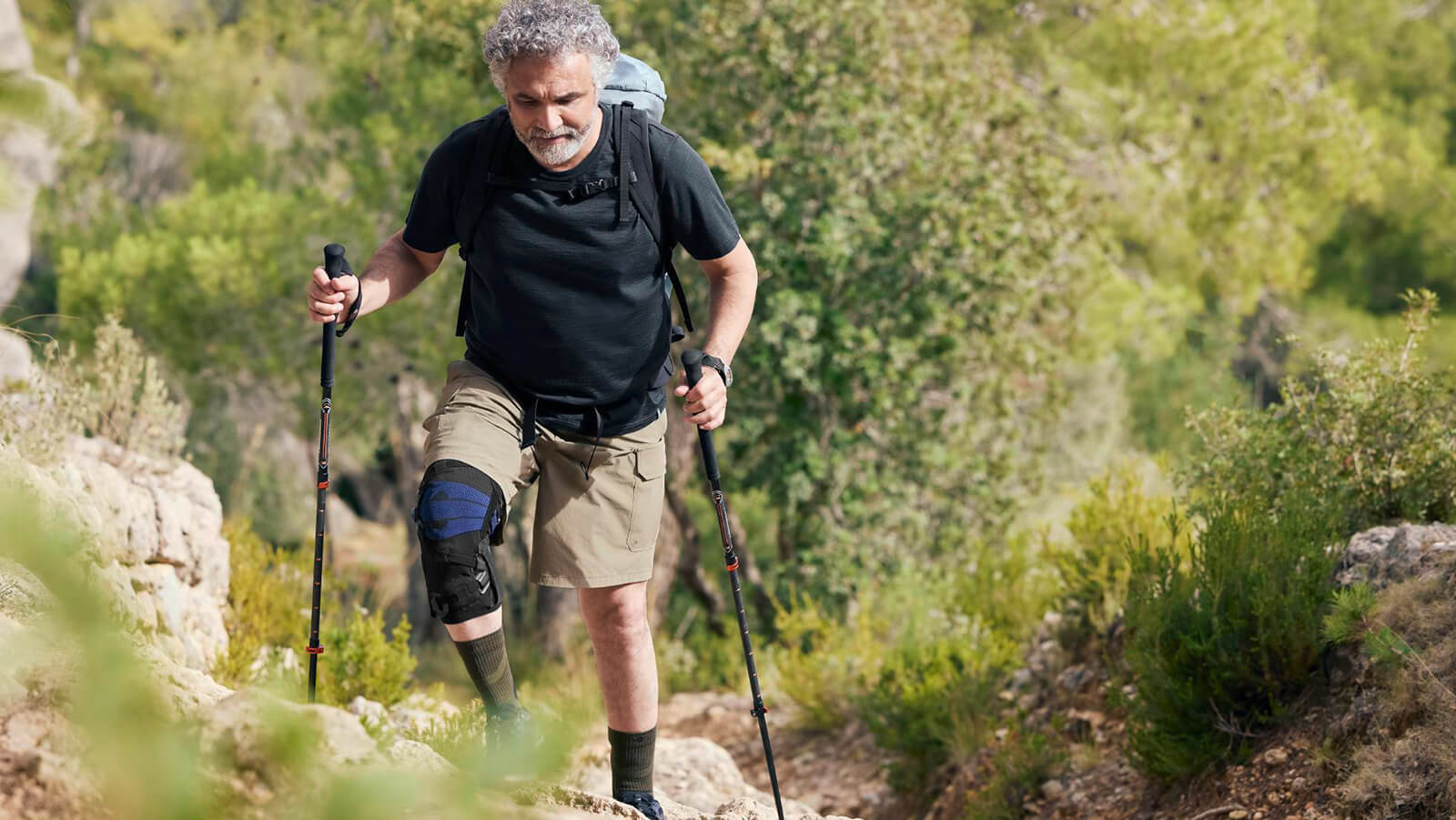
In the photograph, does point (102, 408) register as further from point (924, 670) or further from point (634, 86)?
point (924, 670)

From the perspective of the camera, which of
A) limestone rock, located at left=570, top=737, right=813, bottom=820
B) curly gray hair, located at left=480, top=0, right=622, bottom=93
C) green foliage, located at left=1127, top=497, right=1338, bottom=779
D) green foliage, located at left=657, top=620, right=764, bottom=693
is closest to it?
curly gray hair, located at left=480, top=0, right=622, bottom=93

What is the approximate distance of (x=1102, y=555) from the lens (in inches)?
239

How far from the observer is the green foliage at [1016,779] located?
5.07m

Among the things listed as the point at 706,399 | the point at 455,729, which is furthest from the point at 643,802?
the point at 455,729

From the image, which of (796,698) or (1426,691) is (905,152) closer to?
(796,698)

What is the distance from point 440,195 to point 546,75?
1.57 ft

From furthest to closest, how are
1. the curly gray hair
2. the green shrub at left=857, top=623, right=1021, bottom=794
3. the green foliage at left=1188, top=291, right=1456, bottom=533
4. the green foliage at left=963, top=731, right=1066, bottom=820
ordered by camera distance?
the green shrub at left=857, top=623, right=1021, bottom=794 → the green foliage at left=963, top=731, right=1066, bottom=820 → the green foliage at left=1188, top=291, right=1456, bottom=533 → the curly gray hair

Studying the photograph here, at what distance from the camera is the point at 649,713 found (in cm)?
363

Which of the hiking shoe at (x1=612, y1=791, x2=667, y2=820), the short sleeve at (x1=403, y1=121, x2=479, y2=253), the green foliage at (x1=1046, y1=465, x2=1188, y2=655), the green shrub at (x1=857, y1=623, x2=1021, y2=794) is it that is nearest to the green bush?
the hiking shoe at (x1=612, y1=791, x2=667, y2=820)

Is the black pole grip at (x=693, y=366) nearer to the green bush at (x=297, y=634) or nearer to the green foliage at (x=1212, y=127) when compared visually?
the green bush at (x=297, y=634)

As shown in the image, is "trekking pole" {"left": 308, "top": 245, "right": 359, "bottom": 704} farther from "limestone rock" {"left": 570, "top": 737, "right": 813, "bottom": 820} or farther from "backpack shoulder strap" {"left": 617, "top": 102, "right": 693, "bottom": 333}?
"limestone rock" {"left": 570, "top": 737, "right": 813, "bottom": 820}

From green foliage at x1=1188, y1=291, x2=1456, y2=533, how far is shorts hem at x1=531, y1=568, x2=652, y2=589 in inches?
91.5

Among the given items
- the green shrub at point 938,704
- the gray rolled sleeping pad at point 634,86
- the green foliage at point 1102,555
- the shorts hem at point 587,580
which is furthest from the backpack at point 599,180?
the green shrub at point 938,704

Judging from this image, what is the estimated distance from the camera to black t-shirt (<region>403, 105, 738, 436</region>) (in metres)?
3.36
